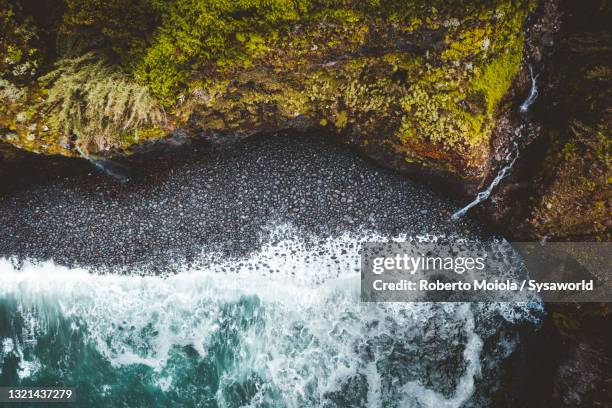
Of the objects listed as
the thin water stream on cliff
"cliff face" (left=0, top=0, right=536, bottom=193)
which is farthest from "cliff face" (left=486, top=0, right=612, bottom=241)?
the thin water stream on cliff

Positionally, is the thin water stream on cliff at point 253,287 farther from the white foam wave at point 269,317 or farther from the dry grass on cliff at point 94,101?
the dry grass on cliff at point 94,101

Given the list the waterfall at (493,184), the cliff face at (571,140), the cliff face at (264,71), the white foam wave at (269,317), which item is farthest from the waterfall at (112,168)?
the cliff face at (571,140)

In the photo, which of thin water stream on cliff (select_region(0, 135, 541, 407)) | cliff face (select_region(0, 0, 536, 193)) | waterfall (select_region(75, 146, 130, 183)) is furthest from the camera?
thin water stream on cliff (select_region(0, 135, 541, 407))

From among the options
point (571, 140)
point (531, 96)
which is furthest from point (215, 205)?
point (571, 140)

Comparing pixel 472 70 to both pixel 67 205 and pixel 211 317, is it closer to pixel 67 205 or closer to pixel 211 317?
pixel 211 317

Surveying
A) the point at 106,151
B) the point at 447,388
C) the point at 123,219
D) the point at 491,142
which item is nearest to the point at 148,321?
the point at 123,219

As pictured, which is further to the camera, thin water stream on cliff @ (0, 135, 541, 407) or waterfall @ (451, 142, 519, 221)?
thin water stream on cliff @ (0, 135, 541, 407)

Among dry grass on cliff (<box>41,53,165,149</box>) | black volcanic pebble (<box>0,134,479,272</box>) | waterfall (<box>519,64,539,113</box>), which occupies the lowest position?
black volcanic pebble (<box>0,134,479,272</box>)

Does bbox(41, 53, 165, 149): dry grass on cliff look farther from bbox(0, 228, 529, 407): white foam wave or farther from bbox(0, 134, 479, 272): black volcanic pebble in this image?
bbox(0, 228, 529, 407): white foam wave
